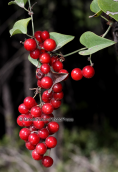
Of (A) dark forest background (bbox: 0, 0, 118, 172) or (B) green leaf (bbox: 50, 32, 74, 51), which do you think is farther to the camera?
(A) dark forest background (bbox: 0, 0, 118, 172)

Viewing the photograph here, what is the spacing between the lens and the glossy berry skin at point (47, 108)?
42 cm

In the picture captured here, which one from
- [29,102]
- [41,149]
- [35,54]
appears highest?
[35,54]

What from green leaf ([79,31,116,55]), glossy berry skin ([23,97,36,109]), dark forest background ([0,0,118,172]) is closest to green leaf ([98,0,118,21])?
green leaf ([79,31,116,55])

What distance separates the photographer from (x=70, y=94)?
300 cm

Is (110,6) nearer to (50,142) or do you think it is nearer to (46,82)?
(46,82)

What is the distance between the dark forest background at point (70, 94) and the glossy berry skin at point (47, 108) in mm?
1543

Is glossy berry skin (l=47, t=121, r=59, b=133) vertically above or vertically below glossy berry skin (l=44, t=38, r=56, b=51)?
below

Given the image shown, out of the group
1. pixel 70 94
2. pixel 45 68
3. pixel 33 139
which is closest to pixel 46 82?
pixel 45 68

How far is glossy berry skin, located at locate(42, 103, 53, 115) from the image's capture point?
1.37 feet

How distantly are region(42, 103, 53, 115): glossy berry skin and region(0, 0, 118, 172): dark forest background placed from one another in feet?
5.06

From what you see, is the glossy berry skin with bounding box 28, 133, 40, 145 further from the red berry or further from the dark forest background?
the dark forest background

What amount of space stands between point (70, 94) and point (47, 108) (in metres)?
2.59

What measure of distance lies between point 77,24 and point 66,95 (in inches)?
49.0

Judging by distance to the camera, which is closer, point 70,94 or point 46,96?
point 46,96
